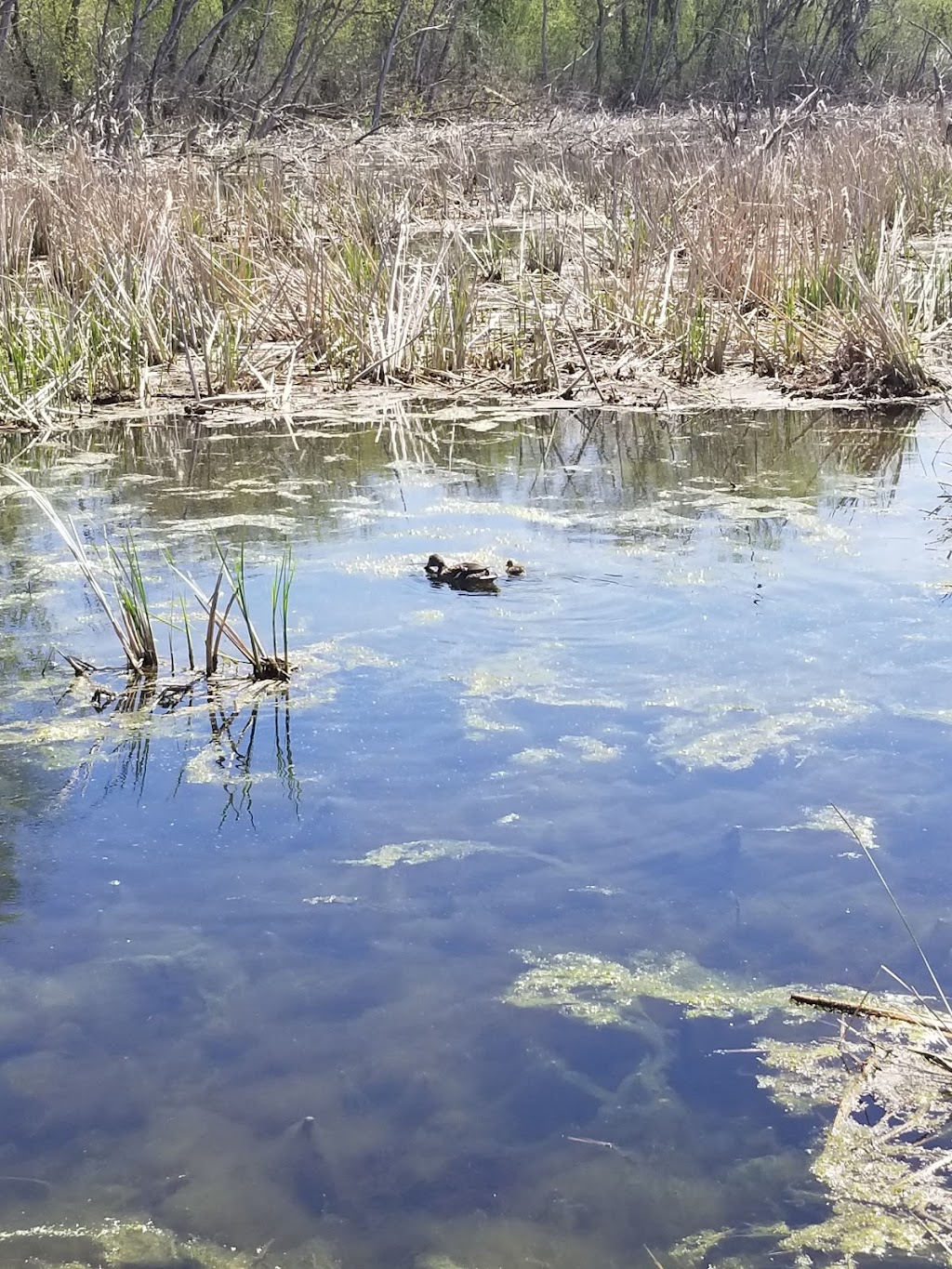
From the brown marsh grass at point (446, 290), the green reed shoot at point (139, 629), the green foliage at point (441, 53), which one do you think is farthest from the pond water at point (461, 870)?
the green foliage at point (441, 53)

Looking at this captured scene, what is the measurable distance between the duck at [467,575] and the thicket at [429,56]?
8.82m

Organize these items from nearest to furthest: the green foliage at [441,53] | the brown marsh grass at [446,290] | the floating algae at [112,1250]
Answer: the floating algae at [112,1250] → the brown marsh grass at [446,290] → the green foliage at [441,53]

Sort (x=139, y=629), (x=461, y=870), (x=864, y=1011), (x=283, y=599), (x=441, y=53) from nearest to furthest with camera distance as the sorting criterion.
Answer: (x=864, y=1011)
(x=461, y=870)
(x=139, y=629)
(x=283, y=599)
(x=441, y=53)

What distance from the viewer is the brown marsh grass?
6.17 m

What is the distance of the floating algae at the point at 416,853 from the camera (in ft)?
8.02

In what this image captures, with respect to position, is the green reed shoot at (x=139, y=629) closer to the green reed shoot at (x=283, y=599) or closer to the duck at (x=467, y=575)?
the green reed shoot at (x=283, y=599)

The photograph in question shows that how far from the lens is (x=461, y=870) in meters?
2.42

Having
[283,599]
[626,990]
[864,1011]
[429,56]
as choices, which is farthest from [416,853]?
[429,56]

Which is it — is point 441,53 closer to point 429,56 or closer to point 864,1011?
point 429,56

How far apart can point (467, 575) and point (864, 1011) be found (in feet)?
6.47

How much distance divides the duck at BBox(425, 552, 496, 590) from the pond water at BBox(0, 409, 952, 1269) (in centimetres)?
10

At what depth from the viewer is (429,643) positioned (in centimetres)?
339

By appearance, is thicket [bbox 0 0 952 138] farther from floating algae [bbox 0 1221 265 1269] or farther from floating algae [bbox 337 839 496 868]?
floating algae [bbox 0 1221 265 1269]

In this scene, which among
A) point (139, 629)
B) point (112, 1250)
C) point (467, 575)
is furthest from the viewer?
point (467, 575)
